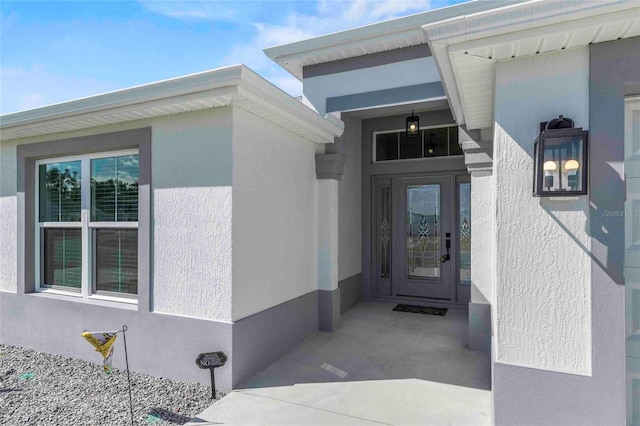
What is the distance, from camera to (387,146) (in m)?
6.75

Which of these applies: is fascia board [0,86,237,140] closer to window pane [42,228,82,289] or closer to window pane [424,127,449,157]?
window pane [42,228,82,289]

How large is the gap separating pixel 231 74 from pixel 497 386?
10.2 feet

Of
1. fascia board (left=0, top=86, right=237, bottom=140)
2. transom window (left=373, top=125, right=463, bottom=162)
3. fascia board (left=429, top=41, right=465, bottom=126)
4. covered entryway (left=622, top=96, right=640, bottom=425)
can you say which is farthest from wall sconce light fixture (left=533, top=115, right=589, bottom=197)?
transom window (left=373, top=125, right=463, bottom=162)

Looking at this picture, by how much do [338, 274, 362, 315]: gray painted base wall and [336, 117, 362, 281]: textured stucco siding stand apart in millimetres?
94

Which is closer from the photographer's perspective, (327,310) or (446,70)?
(446,70)

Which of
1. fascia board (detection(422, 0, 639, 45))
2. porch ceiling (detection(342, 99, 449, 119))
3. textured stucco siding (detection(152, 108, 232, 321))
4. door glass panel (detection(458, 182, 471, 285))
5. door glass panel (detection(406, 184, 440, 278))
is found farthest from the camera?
door glass panel (detection(406, 184, 440, 278))

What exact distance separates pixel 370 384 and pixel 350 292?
281 cm

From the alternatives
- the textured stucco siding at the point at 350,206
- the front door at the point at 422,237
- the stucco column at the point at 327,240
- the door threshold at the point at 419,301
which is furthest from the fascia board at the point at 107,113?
the door threshold at the point at 419,301

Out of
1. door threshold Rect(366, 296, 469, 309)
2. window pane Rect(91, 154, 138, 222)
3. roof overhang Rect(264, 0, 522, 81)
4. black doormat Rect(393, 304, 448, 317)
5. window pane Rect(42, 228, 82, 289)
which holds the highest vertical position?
roof overhang Rect(264, 0, 522, 81)

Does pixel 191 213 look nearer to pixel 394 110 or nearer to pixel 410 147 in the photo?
pixel 394 110

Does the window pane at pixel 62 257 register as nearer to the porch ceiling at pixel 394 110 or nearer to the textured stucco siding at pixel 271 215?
the textured stucco siding at pixel 271 215

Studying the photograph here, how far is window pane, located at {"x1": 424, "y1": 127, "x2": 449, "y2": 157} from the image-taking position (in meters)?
6.23

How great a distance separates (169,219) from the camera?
3.66 meters

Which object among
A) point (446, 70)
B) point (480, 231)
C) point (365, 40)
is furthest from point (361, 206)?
point (446, 70)
